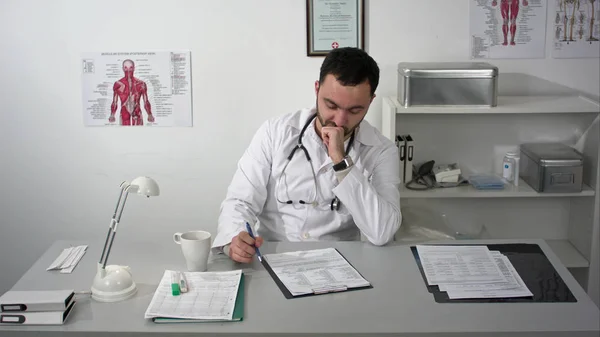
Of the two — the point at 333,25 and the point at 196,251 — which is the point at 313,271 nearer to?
the point at 196,251

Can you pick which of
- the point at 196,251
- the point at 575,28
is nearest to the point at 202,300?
the point at 196,251

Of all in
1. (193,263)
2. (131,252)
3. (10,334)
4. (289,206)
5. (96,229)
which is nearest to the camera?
(10,334)

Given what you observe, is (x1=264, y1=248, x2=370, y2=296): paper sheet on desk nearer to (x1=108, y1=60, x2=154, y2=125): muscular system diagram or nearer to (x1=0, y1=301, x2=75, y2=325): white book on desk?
(x1=0, y1=301, x2=75, y2=325): white book on desk

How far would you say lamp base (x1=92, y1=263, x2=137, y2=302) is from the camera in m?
1.84

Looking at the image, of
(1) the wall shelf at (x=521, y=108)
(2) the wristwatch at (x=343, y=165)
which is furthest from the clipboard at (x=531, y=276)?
(1) the wall shelf at (x=521, y=108)

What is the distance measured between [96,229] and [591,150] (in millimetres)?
2520

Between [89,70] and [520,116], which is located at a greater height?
[89,70]

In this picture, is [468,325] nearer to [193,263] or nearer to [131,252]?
[193,263]

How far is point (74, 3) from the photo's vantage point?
10.9 ft

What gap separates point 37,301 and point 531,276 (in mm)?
1385

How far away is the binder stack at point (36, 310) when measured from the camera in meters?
1.72

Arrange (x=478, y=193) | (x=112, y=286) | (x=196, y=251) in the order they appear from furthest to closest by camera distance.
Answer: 1. (x=478, y=193)
2. (x=196, y=251)
3. (x=112, y=286)

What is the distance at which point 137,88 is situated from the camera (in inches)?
135

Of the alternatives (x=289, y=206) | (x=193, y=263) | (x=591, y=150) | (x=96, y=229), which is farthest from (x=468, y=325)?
(x=96, y=229)
